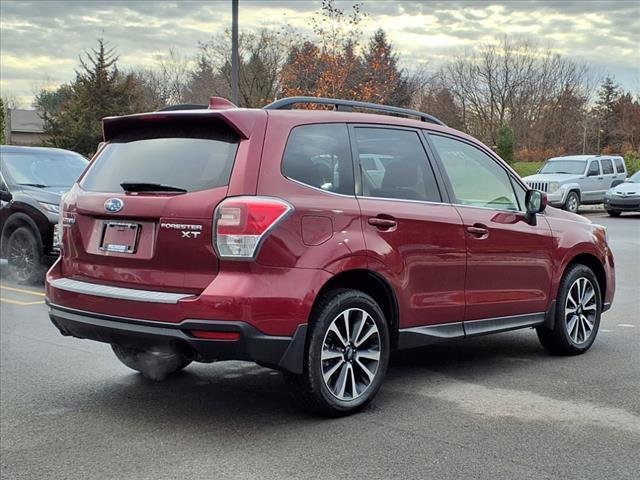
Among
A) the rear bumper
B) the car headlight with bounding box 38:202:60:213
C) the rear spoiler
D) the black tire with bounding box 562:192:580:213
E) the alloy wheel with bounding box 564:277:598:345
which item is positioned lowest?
the black tire with bounding box 562:192:580:213

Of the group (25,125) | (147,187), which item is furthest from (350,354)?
(25,125)

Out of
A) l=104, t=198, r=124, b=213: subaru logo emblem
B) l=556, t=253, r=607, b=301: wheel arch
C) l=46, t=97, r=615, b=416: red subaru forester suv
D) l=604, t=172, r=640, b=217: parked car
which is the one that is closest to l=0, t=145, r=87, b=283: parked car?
l=46, t=97, r=615, b=416: red subaru forester suv

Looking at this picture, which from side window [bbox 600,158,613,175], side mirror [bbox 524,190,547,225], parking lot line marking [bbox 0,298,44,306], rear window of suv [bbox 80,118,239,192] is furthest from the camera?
side window [bbox 600,158,613,175]

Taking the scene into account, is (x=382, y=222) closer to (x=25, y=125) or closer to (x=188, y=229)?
(x=188, y=229)

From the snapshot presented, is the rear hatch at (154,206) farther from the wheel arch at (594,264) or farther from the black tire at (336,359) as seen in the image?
the wheel arch at (594,264)

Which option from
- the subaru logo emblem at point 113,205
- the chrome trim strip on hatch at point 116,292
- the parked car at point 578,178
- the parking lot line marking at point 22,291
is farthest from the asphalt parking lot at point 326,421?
the parked car at point 578,178

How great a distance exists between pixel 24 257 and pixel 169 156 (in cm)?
664

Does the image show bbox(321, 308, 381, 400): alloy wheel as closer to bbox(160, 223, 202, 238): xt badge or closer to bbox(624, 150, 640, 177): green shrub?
bbox(160, 223, 202, 238): xt badge

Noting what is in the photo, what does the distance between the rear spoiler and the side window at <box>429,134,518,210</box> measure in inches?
62.4

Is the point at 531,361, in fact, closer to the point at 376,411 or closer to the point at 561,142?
the point at 376,411

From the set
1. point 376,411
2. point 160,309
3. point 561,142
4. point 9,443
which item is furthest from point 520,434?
point 561,142

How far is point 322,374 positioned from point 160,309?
976 millimetres

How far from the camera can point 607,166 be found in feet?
92.3

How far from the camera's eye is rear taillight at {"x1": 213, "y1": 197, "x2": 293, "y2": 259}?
13.8ft
